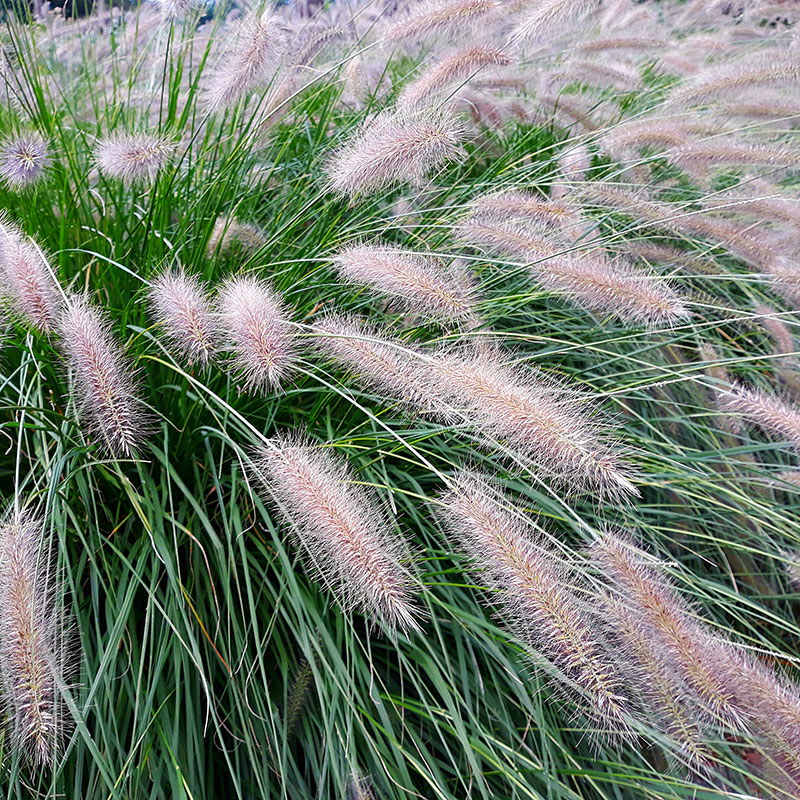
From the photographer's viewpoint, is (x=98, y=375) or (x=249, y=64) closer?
(x=98, y=375)

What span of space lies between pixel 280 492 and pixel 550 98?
2201mm

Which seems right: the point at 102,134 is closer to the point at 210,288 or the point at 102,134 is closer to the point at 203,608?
the point at 210,288

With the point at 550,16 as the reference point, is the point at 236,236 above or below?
below

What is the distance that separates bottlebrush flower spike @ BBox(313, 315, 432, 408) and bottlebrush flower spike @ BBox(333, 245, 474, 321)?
124 millimetres

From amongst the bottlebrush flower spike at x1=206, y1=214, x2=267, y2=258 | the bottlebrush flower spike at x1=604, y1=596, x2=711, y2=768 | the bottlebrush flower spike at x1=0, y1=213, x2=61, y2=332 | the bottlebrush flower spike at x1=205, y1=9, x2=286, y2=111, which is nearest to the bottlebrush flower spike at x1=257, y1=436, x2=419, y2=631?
the bottlebrush flower spike at x1=604, y1=596, x2=711, y2=768

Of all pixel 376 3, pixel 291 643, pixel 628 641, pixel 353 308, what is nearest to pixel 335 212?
pixel 353 308

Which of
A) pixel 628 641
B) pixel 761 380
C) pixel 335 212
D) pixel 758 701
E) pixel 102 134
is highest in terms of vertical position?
pixel 102 134

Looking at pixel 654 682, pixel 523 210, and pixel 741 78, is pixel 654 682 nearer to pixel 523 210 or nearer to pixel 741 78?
pixel 523 210

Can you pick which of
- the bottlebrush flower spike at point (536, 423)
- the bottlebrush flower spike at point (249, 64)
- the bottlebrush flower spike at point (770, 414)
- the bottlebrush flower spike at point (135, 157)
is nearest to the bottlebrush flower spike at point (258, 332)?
the bottlebrush flower spike at point (536, 423)

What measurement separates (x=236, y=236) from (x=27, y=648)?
1.42 meters

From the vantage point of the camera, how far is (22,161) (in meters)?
1.85

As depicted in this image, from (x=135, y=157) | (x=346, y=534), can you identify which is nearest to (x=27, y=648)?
(x=346, y=534)

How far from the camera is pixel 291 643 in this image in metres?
1.73

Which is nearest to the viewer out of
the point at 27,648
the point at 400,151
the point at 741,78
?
the point at 27,648
